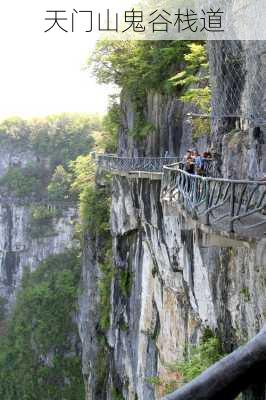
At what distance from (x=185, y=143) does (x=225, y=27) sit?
21.3 feet

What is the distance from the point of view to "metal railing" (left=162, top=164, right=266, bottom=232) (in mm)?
6125

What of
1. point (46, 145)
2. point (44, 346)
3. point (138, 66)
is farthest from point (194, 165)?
point (46, 145)

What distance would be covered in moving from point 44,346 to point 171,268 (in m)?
29.6

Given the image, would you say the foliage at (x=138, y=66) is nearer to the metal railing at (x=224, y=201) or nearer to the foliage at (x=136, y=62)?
the foliage at (x=136, y=62)

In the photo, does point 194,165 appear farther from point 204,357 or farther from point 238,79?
point 204,357

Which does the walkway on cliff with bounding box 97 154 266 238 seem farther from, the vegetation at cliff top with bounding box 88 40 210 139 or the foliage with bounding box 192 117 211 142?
the vegetation at cliff top with bounding box 88 40 210 139

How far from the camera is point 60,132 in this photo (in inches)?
2562

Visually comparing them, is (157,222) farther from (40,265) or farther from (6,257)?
(6,257)

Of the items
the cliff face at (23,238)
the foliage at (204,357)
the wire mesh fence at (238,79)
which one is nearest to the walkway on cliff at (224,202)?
the wire mesh fence at (238,79)

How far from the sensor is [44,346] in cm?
4069

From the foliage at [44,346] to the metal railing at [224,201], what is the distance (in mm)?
32476

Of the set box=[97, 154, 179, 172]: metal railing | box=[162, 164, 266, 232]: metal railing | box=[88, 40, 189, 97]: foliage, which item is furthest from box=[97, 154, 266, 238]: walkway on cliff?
box=[88, 40, 189, 97]: foliage

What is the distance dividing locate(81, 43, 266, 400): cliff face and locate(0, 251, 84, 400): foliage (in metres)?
13.4

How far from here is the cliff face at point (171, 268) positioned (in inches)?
309
